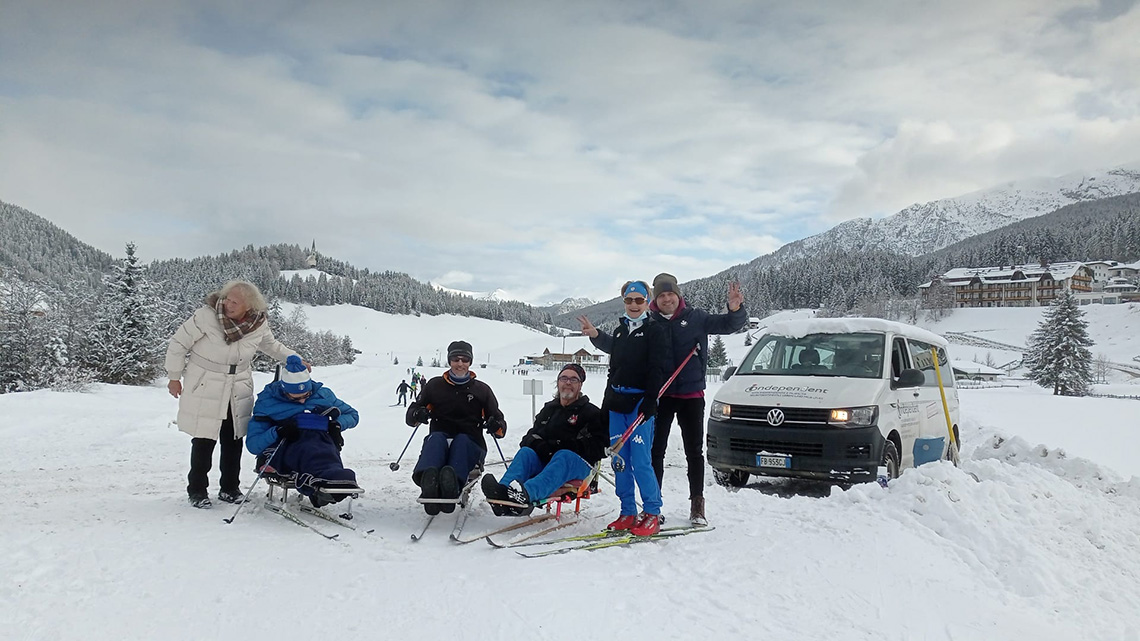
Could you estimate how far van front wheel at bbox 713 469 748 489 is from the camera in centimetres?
809

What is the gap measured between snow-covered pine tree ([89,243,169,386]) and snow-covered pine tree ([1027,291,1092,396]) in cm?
5296

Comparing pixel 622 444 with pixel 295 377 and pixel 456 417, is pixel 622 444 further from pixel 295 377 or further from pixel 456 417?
pixel 295 377

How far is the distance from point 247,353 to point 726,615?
4670 millimetres

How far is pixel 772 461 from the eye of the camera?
7.45m

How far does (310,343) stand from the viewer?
78.6 metres

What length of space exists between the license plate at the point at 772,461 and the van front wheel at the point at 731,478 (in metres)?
0.56

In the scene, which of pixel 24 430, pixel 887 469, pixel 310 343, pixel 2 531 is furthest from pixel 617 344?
pixel 310 343

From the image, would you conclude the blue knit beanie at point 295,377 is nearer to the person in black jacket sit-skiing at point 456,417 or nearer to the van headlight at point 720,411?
the person in black jacket sit-skiing at point 456,417

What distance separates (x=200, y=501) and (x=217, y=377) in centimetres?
107

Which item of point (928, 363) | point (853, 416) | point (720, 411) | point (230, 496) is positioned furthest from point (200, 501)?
point (928, 363)

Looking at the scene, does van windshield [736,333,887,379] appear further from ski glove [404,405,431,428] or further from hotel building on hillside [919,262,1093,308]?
hotel building on hillside [919,262,1093,308]

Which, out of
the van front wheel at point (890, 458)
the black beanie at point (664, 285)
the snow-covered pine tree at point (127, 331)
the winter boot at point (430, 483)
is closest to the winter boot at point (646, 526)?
the winter boot at point (430, 483)

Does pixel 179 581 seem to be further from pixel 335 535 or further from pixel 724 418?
pixel 724 418

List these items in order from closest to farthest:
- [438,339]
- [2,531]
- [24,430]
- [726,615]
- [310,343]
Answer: [726,615], [2,531], [24,430], [310,343], [438,339]
